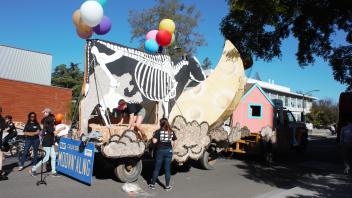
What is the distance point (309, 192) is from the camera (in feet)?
27.8

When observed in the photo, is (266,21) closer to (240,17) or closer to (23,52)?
(240,17)

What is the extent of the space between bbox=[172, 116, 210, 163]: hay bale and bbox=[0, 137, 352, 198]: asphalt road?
668 mm

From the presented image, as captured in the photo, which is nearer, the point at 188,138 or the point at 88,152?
the point at 88,152

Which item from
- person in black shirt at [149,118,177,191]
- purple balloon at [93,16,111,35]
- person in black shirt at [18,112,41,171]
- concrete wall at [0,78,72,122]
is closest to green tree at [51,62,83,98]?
concrete wall at [0,78,72,122]

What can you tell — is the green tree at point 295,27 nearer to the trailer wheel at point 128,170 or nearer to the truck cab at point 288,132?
the truck cab at point 288,132

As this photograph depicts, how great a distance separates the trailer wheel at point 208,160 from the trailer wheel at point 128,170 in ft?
9.82

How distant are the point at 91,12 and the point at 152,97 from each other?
3727 mm

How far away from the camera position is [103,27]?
31.1 feet

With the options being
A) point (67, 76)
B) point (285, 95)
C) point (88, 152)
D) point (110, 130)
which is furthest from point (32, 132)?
point (285, 95)

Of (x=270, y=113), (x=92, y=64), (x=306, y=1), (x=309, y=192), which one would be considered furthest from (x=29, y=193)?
(x=270, y=113)

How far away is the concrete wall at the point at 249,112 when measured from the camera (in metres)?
16.5

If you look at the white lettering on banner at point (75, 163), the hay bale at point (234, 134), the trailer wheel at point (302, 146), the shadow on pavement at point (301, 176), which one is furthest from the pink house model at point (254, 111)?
the white lettering on banner at point (75, 163)

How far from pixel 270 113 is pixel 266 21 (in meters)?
6.58

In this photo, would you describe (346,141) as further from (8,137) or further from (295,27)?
(8,137)
